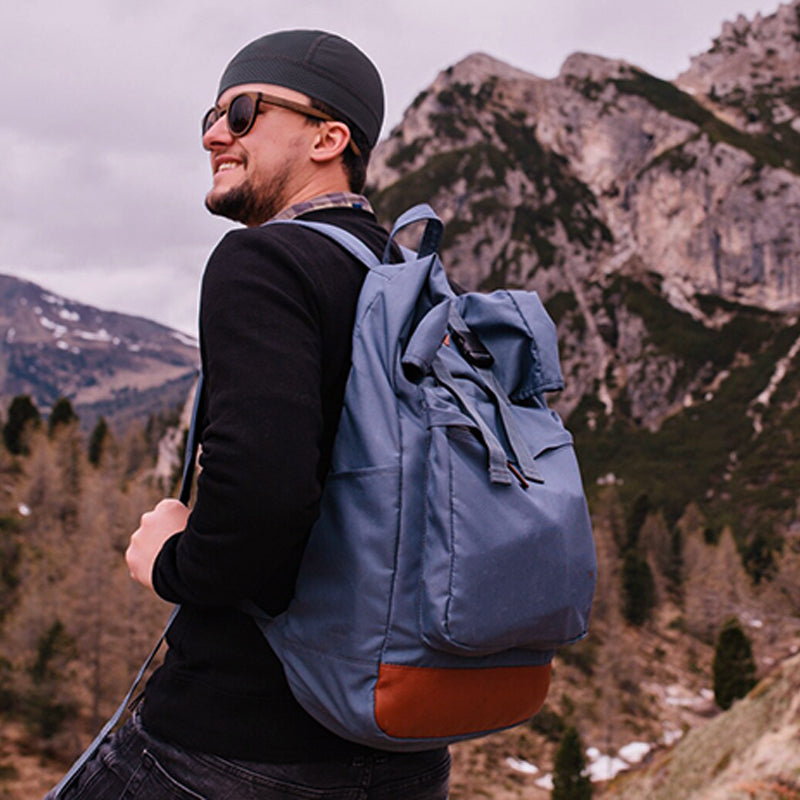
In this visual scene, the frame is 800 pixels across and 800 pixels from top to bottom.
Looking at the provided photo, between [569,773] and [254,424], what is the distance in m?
29.2

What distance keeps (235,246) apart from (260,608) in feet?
2.70

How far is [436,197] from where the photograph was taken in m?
147

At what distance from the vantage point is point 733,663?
120 feet

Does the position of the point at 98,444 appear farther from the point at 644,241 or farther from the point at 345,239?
the point at 644,241

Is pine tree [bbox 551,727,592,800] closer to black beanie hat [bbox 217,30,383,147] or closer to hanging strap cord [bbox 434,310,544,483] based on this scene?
hanging strap cord [bbox 434,310,544,483]

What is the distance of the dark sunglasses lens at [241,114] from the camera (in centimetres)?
208

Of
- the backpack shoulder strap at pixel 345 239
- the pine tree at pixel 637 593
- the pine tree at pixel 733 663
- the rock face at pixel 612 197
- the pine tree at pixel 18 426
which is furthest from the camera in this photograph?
the rock face at pixel 612 197

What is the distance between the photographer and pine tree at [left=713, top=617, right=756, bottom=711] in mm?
36031

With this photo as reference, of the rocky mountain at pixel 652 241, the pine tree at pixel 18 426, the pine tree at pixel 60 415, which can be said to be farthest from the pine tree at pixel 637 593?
the pine tree at pixel 18 426

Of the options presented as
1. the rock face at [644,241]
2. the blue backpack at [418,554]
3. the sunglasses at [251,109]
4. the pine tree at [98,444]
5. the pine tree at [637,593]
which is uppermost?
the rock face at [644,241]

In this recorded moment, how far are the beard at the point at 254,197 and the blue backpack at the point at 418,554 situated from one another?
38cm

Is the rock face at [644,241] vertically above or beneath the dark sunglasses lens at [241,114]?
above

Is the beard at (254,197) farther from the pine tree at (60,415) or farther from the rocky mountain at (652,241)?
the rocky mountain at (652,241)

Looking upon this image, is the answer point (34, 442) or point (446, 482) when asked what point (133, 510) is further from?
point (446, 482)
